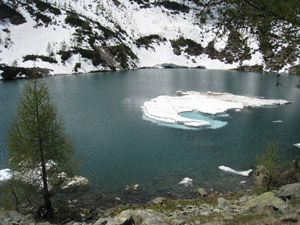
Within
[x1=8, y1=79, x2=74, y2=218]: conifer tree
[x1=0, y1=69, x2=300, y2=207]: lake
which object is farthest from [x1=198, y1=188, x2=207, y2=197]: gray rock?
[x1=8, y1=79, x2=74, y2=218]: conifer tree

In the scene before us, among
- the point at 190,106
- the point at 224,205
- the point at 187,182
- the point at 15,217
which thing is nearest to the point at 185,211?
the point at 224,205

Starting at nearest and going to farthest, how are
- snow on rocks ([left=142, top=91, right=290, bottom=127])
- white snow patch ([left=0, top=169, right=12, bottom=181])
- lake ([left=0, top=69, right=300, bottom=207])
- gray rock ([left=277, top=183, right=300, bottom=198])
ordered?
gray rock ([left=277, top=183, right=300, bottom=198])
white snow patch ([left=0, top=169, right=12, bottom=181])
lake ([left=0, top=69, right=300, bottom=207])
snow on rocks ([left=142, top=91, right=290, bottom=127])

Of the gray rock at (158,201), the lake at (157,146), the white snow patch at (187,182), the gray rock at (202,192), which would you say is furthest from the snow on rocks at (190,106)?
the gray rock at (158,201)

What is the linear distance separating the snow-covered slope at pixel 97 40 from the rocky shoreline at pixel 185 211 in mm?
49019

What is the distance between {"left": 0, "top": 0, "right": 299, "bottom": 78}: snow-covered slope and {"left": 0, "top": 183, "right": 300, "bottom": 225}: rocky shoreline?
49.0 meters

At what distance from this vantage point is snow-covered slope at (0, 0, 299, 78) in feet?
325

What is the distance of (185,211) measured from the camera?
1599cm

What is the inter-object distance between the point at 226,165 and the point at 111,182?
12015 millimetres

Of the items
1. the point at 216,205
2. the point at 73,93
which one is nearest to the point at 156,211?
the point at 216,205

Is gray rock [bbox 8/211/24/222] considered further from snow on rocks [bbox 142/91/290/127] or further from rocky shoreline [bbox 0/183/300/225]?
snow on rocks [bbox 142/91/290/127]

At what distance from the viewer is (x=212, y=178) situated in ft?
72.9

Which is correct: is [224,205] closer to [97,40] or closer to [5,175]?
[5,175]

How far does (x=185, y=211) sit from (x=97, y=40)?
119 metres

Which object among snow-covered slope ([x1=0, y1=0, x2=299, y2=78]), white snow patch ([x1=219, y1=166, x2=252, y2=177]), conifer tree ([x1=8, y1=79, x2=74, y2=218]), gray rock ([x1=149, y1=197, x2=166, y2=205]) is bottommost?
gray rock ([x1=149, y1=197, x2=166, y2=205])
